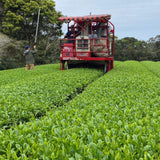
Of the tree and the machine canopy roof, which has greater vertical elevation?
the tree

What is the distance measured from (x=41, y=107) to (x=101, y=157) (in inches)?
106

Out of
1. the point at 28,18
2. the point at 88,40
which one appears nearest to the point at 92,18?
the point at 88,40

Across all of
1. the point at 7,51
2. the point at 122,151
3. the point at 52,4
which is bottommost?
the point at 122,151

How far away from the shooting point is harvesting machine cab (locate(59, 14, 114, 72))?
12.4 metres

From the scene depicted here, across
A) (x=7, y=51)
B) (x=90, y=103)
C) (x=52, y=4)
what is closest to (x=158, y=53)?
(x=52, y=4)

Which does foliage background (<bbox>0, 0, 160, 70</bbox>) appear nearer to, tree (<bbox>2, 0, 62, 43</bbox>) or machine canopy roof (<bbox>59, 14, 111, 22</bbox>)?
tree (<bbox>2, 0, 62, 43</bbox>)

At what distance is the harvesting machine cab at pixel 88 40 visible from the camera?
1237cm

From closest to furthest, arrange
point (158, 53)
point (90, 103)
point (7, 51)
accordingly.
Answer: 1. point (90, 103)
2. point (7, 51)
3. point (158, 53)

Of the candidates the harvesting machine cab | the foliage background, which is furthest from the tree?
the harvesting machine cab

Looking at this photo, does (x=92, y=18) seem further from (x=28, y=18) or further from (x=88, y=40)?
(x=28, y=18)

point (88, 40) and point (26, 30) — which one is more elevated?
point (26, 30)

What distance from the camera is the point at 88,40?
40.9ft

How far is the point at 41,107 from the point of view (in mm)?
4645

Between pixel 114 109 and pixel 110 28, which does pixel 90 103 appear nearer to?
pixel 114 109
